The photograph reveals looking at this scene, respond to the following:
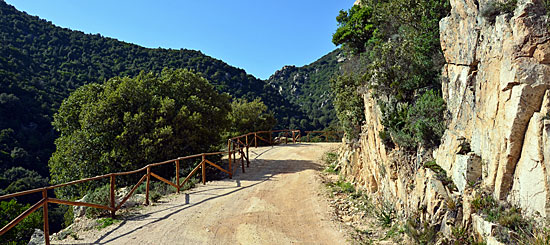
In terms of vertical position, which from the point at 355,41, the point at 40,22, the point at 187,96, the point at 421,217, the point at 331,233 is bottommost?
the point at 331,233

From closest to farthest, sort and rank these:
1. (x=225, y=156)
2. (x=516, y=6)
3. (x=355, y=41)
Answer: (x=516, y=6), (x=355, y=41), (x=225, y=156)

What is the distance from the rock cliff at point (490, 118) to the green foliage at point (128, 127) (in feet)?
35.2

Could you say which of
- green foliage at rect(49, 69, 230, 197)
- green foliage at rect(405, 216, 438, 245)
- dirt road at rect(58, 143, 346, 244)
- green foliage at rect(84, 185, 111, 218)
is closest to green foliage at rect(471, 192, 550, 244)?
green foliage at rect(405, 216, 438, 245)

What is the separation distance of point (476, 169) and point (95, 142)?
49.0 ft

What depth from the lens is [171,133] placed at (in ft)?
47.2

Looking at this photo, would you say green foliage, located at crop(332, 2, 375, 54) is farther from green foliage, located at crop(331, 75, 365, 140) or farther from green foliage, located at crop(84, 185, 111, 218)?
green foliage, located at crop(84, 185, 111, 218)

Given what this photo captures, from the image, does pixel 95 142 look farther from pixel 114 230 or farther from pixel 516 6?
pixel 516 6

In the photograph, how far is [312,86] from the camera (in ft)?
239

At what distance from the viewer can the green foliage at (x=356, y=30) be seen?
14188mm

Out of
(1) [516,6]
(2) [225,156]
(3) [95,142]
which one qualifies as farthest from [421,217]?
(2) [225,156]

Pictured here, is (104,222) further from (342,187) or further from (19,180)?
(19,180)

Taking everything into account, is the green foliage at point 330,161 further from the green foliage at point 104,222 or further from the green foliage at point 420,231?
the green foliage at point 104,222

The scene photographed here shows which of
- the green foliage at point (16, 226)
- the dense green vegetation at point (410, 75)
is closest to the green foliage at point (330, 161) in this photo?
the dense green vegetation at point (410, 75)

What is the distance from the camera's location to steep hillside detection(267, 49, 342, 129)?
58.2m
